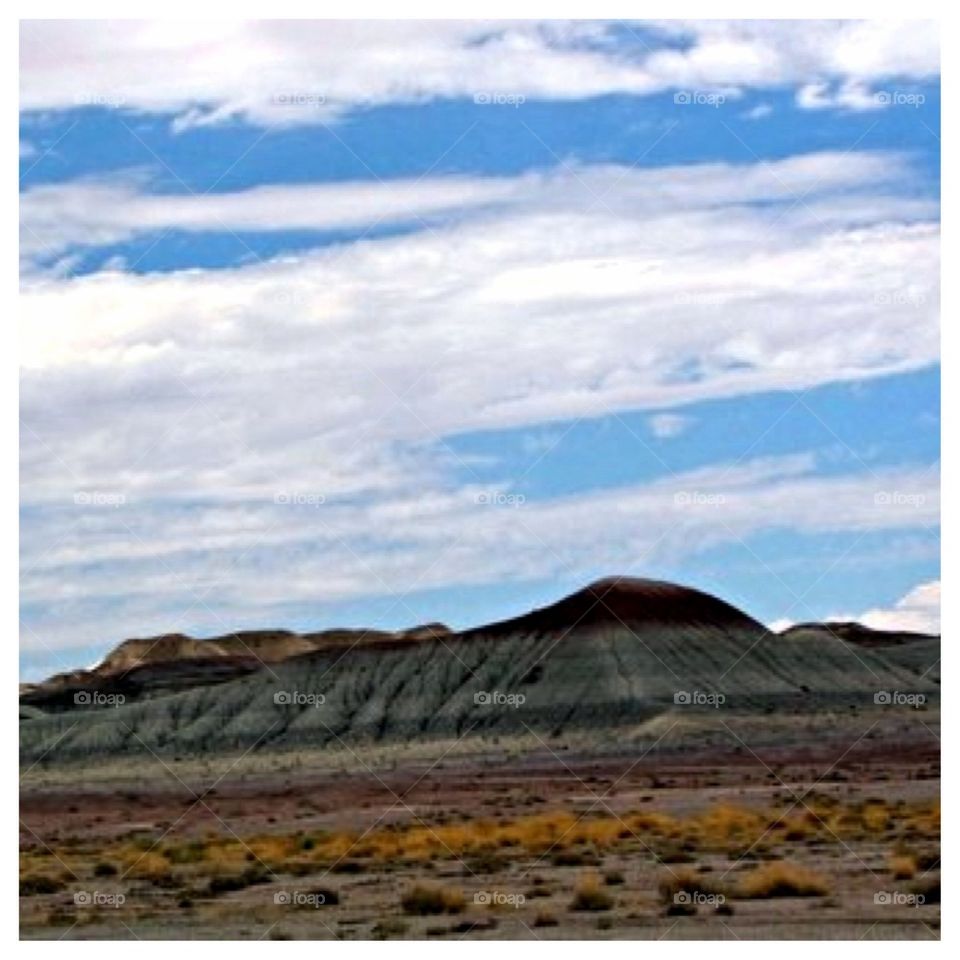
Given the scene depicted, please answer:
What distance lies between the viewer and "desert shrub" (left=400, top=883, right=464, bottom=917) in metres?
41.7

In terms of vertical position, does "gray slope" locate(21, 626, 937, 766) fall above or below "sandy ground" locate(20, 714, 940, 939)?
above

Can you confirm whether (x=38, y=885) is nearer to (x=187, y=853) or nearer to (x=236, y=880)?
(x=236, y=880)

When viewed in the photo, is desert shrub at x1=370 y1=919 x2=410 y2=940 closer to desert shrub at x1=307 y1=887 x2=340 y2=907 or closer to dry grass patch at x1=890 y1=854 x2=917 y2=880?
desert shrub at x1=307 y1=887 x2=340 y2=907

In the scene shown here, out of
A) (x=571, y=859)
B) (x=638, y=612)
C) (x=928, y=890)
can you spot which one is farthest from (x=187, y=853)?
(x=638, y=612)

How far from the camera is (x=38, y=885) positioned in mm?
51094

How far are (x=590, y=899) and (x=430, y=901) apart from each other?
3436mm

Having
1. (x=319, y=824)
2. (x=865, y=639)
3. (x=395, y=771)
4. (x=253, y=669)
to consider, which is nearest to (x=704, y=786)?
(x=319, y=824)

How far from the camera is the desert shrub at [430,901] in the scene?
137 feet

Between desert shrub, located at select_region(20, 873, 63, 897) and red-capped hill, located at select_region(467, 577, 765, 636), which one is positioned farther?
red-capped hill, located at select_region(467, 577, 765, 636)

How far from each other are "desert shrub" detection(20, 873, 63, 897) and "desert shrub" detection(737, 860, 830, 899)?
58.8ft

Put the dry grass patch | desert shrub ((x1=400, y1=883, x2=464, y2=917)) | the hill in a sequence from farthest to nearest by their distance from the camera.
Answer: the hill < the dry grass patch < desert shrub ((x1=400, y1=883, x2=464, y2=917))

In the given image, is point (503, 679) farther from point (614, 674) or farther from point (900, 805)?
point (900, 805)

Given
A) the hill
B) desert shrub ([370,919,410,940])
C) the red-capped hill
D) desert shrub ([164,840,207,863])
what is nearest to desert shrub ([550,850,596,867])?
desert shrub ([164,840,207,863])

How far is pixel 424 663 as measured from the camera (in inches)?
5748
